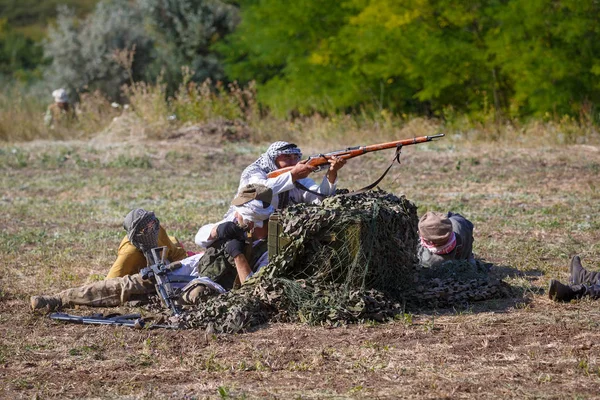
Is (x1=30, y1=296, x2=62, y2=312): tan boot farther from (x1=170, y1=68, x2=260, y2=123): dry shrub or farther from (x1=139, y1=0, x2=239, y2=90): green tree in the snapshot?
(x1=139, y1=0, x2=239, y2=90): green tree

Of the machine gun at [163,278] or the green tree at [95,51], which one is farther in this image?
the green tree at [95,51]

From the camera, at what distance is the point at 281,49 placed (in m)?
25.9

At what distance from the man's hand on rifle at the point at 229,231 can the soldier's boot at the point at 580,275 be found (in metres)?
2.72

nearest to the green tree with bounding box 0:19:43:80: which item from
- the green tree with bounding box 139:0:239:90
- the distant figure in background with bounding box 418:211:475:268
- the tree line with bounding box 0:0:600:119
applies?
the tree line with bounding box 0:0:600:119

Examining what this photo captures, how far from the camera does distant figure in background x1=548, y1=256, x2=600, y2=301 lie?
6988mm

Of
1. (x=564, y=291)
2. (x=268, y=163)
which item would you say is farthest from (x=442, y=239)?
(x=268, y=163)

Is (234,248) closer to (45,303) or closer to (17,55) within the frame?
(45,303)

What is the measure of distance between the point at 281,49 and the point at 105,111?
5.83 meters

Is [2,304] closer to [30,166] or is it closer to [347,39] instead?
[30,166]

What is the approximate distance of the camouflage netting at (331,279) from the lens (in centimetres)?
660

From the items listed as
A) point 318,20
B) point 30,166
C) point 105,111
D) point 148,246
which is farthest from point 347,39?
point 148,246

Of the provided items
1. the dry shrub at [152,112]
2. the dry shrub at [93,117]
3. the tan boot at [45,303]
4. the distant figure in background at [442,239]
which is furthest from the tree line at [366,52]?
the tan boot at [45,303]

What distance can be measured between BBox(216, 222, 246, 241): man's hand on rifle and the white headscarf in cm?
13

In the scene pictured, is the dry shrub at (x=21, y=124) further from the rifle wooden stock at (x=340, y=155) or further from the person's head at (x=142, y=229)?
the rifle wooden stock at (x=340, y=155)
